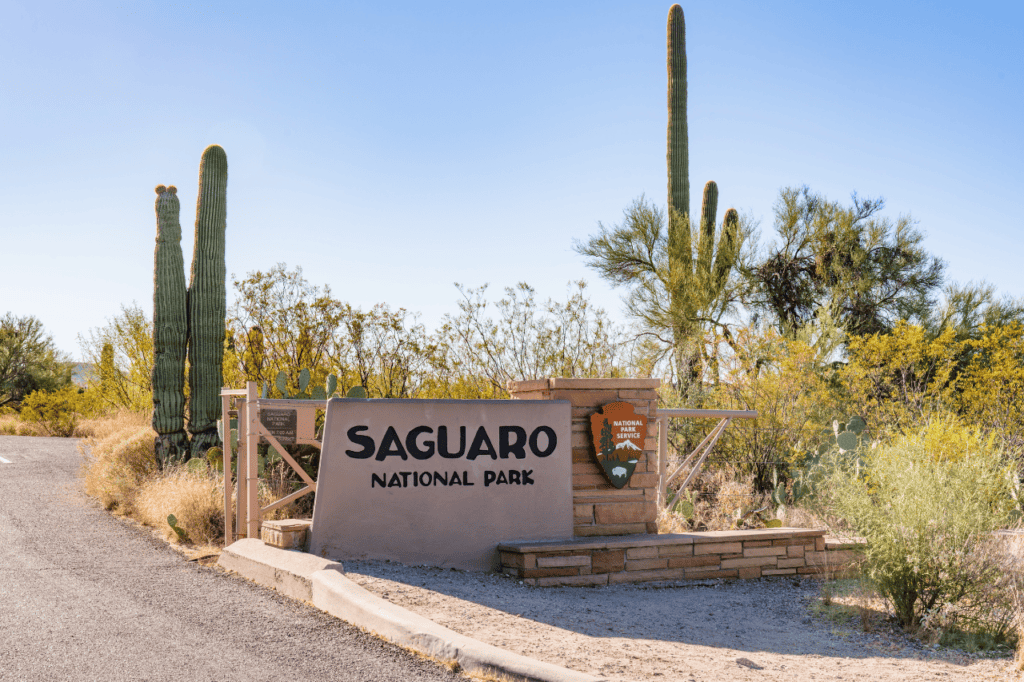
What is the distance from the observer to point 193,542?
8836 millimetres

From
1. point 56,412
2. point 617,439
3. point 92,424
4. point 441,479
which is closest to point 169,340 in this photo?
point 441,479

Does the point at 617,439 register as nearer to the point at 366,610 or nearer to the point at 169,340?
the point at 366,610

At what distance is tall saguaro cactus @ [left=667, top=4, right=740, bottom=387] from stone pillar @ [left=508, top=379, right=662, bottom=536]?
8437 millimetres

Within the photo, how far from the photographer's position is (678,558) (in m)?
7.61

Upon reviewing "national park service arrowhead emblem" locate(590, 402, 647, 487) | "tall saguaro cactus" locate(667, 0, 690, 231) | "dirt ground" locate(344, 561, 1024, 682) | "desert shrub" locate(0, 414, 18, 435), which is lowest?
"dirt ground" locate(344, 561, 1024, 682)

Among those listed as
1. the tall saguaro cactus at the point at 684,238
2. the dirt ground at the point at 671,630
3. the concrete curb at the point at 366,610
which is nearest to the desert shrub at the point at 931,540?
the dirt ground at the point at 671,630

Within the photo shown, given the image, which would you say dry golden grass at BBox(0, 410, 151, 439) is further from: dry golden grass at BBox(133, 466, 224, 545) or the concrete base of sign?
the concrete base of sign

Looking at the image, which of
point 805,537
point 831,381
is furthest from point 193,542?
point 831,381

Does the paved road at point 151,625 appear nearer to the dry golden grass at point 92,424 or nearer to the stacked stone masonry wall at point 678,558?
the stacked stone masonry wall at point 678,558

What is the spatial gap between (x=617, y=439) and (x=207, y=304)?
807 cm

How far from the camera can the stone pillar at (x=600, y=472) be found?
7801 millimetres

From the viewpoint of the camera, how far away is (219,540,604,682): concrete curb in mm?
4457

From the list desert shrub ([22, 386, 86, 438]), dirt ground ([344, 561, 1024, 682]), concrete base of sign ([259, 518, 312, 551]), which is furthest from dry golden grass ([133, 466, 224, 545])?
desert shrub ([22, 386, 86, 438])

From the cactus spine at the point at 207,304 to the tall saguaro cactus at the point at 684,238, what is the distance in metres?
8.73
